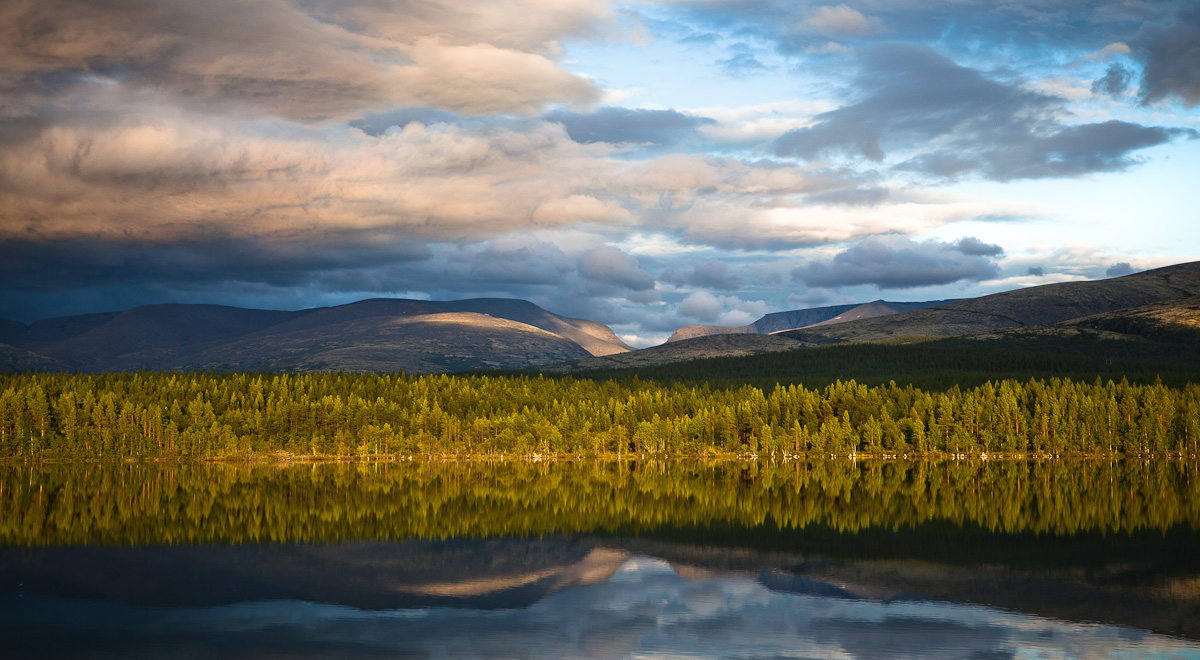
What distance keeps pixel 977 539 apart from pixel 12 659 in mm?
62500

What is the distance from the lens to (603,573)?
200ft

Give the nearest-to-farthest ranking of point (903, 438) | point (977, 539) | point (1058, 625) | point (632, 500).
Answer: point (1058, 625), point (977, 539), point (632, 500), point (903, 438)

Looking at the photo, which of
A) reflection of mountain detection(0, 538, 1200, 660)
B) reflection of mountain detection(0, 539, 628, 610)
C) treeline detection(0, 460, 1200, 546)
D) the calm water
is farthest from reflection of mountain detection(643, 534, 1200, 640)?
treeline detection(0, 460, 1200, 546)

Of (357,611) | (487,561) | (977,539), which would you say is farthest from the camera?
(977,539)

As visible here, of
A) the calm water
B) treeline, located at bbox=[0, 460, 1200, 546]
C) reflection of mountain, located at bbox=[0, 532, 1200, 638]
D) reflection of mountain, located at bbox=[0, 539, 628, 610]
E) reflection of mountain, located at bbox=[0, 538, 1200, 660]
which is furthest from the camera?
treeline, located at bbox=[0, 460, 1200, 546]

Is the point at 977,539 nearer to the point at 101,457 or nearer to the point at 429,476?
the point at 429,476

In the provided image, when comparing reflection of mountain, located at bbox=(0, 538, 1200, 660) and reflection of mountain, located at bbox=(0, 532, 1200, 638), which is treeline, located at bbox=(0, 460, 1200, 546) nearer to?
reflection of mountain, located at bbox=(0, 532, 1200, 638)

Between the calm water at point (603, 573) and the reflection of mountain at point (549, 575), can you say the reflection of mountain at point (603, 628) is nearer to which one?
the calm water at point (603, 573)

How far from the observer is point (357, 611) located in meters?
49.2

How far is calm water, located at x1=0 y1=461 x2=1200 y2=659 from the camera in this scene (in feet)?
139

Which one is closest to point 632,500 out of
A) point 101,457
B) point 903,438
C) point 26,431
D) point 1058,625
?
point 1058,625

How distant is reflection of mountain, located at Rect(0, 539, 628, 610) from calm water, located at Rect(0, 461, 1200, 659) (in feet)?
1.02

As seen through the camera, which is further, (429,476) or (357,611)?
(429,476)

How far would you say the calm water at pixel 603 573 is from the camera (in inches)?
1663
